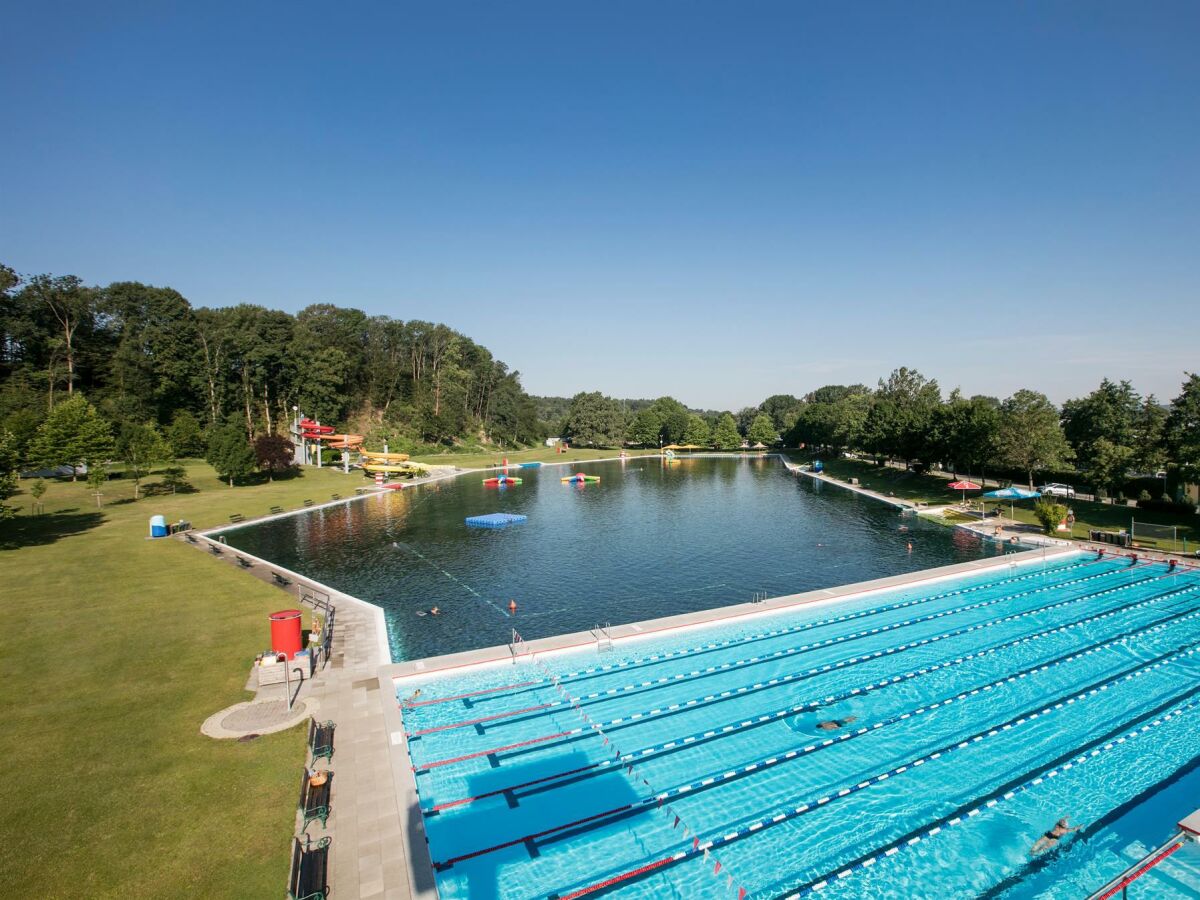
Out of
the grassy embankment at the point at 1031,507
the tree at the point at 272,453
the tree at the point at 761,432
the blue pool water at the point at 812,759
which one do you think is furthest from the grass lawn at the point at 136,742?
the tree at the point at 761,432

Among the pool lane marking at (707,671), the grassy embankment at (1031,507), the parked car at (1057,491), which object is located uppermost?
the parked car at (1057,491)

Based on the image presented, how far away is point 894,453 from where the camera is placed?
69188 millimetres

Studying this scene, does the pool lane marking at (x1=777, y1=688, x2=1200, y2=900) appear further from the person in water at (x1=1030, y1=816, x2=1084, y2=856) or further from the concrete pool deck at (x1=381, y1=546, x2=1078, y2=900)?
the concrete pool deck at (x1=381, y1=546, x2=1078, y2=900)

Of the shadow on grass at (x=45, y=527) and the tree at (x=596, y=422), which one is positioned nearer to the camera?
the shadow on grass at (x=45, y=527)

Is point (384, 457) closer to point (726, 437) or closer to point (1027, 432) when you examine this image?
point (1027, 432)

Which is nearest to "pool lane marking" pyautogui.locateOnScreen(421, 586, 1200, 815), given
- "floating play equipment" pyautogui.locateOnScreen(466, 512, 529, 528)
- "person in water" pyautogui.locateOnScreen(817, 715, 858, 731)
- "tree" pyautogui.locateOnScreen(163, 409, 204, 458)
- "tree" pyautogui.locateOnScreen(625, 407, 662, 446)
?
"person in water" pyautogui.locateOnScreen(817, 715, 858, 731)

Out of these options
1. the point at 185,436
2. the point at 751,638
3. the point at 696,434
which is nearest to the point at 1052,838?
the point at 751,638

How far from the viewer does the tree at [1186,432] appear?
30547mm

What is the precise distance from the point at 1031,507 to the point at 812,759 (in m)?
42.0

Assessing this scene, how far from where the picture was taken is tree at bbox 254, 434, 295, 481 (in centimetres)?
5397

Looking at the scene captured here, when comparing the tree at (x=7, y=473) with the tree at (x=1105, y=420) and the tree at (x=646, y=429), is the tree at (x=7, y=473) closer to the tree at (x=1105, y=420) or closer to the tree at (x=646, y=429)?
the tree at (x=1105, y=420)

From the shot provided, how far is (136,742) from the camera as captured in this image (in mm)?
11930

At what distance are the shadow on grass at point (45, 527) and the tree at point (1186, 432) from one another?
5873 cm

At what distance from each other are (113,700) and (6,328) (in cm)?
6967
